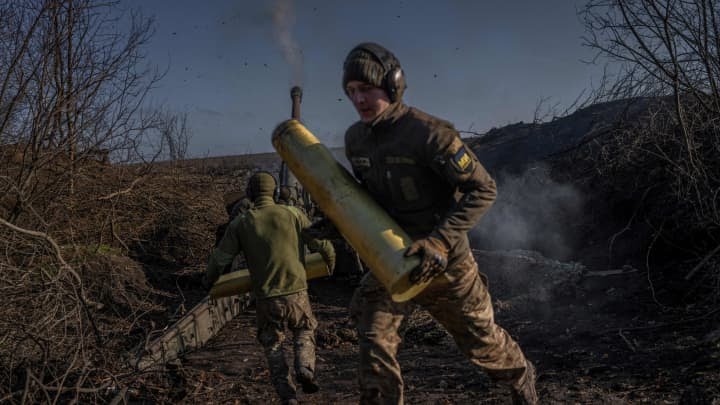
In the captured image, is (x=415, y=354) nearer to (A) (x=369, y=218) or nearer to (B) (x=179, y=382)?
(B) (x=179, y=382)

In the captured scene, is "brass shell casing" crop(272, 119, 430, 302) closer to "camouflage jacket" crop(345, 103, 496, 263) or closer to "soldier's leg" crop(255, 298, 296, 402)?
"camouflage jacket" crop(345, 103, 496, 263)

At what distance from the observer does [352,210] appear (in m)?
2.71

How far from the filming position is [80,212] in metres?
7.97

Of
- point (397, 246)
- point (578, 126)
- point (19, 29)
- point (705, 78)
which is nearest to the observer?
point (397, 246)

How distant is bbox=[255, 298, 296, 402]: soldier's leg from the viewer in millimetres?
3926

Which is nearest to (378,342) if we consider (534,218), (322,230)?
(322,230)

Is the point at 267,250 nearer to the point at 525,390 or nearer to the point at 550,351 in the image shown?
the point at 525,390

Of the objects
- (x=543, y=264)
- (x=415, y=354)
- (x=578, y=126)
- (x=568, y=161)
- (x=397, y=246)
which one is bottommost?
(x=415, y=354)

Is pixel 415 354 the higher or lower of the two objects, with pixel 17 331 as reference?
lower

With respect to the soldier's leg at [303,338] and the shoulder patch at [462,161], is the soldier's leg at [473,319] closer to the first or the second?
the shoulder patch at [462,161]

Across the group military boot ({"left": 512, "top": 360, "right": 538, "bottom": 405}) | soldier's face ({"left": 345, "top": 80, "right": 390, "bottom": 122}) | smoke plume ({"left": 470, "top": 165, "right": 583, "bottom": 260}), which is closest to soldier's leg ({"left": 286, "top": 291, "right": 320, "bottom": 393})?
military boot ({"left": 512, "top": 360, "right": 538, "bottom": 405})

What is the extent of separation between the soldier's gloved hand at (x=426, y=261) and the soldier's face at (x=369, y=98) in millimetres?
730

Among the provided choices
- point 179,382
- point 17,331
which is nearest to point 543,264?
point 179,382

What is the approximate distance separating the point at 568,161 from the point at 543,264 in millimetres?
2423
